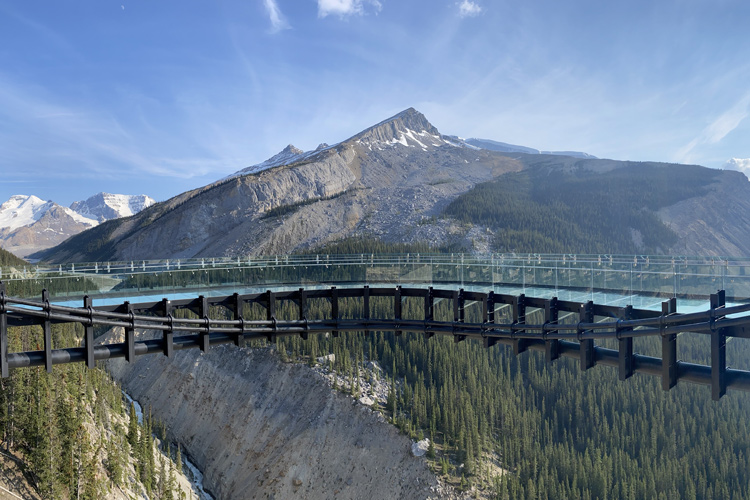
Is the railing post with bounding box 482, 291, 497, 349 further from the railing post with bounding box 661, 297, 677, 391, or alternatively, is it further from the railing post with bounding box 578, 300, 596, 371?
the railing post with bounding box 661, 297, 677, 391

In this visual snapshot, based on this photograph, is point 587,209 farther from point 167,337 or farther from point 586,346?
point 167,337

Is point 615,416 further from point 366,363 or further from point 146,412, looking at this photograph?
point 146,412

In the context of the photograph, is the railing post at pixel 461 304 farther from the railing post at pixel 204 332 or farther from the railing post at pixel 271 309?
the railing post at pixel 204 332

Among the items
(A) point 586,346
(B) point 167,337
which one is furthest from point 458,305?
(B) point 167,337

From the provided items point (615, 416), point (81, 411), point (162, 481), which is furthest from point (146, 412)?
point (615, 416)

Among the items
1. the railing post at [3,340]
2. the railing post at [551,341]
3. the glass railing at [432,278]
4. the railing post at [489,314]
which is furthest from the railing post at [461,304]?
the railing post at [3,340]

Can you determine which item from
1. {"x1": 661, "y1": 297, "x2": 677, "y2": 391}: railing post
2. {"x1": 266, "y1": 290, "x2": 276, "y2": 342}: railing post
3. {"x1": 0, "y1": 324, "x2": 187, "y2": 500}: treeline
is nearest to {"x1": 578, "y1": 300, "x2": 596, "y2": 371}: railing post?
{"x1": 661, "y1": 297, "x2": 677, "y2": 391}: railing post

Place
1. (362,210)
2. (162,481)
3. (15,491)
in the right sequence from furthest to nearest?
(362,210), (162,481), (15,491)
